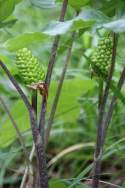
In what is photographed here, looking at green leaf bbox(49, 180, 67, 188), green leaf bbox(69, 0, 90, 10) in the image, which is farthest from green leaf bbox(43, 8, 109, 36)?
green leaf bbox(49, 180, 67, 188)

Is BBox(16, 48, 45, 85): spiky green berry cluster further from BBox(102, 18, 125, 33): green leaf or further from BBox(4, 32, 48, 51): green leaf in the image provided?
BBox(102, 18, 125, 33): green leaf

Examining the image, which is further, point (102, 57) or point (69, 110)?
point (69, 110)

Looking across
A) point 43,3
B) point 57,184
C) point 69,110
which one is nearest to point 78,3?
point 43,3

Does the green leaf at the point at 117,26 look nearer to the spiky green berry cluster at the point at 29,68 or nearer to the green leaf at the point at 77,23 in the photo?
the green leaf at the point at 77,23

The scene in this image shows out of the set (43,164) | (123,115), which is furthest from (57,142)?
(43,164)

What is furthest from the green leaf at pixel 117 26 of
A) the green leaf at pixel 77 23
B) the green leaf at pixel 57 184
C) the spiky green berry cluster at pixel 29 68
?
the green leaf at pixel 57 184

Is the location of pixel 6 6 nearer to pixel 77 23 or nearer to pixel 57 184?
pixel 77 23
